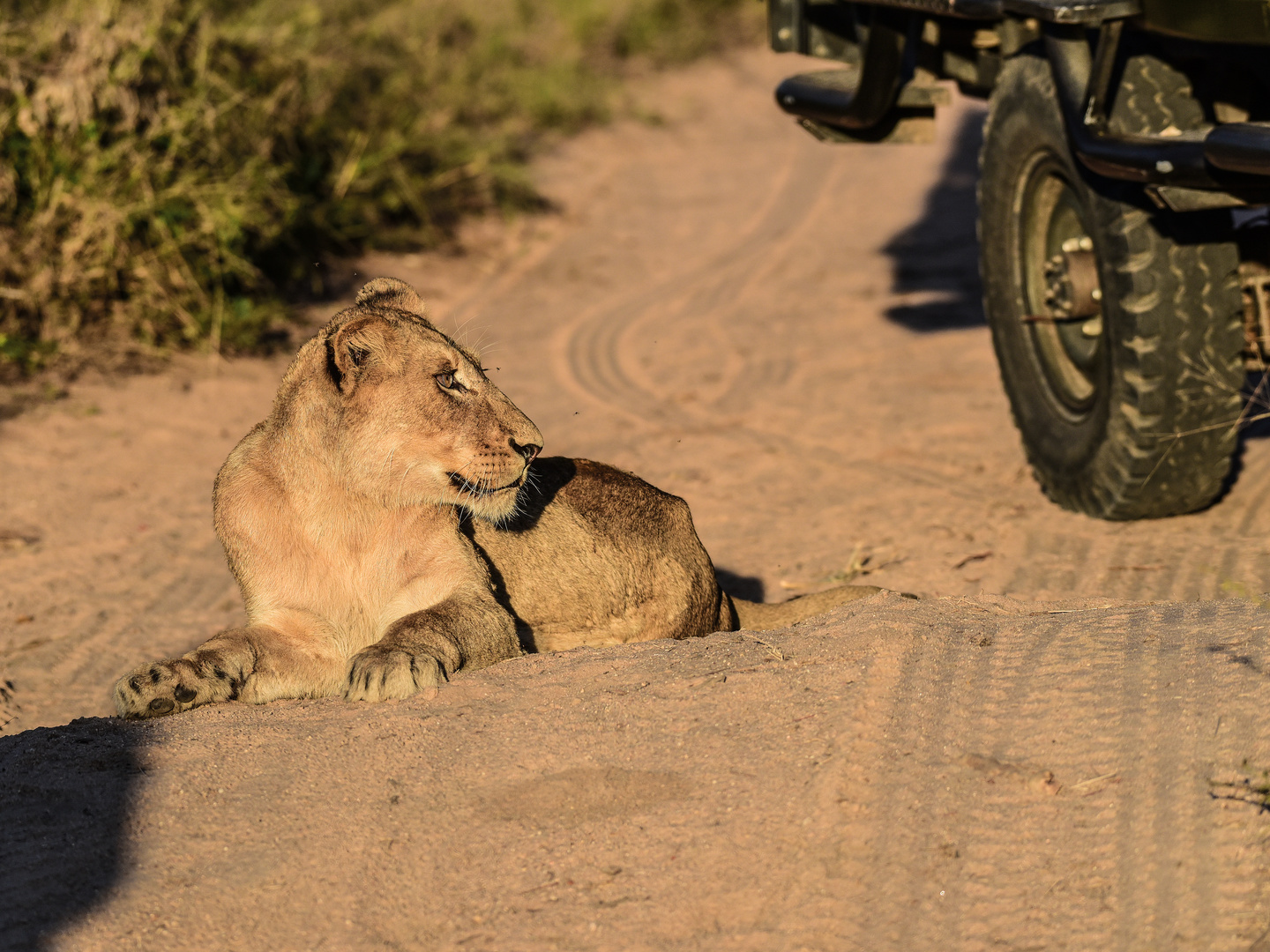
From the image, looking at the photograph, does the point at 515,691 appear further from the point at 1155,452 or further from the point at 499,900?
the point at 1155,452

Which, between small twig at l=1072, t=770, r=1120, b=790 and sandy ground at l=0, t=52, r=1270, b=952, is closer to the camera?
sandy ground at l=0, t=52, r=1270, b=952

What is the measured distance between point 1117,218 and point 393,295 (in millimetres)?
A: 2596

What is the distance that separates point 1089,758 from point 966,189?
389 inches

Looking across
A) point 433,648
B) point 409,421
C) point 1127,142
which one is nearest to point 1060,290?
point 1127,142

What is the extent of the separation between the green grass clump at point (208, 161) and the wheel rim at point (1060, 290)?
485 cm

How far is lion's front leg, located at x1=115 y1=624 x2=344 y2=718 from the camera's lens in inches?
151

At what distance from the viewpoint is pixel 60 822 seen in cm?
321

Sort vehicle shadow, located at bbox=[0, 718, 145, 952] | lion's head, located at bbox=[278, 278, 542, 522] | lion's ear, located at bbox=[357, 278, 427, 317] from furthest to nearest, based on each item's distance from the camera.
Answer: lion's ear, located at bbox=[357, 278, 427, 317] < lion's head, located at bbox=[278, 278, 542, 522] < vehicle shadow, located at bbox=[0, 718, 145, 952]

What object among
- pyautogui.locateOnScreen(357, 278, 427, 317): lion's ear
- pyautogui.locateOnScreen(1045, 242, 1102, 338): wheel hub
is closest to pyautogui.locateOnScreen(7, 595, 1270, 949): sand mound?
pyautogui.locateOnScreen(357, 278, 427, 317): lion's ear

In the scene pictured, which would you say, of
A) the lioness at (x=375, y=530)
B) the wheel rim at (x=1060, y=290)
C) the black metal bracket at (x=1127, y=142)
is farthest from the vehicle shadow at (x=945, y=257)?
the lioness at (x=375, y=530)

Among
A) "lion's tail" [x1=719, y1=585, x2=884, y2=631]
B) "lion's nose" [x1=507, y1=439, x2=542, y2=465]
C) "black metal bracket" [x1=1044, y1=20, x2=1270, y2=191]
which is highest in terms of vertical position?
"black metal bracket" [x1=1044, y1=20, x2=1270, y2=191]

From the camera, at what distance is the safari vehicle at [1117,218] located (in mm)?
4516

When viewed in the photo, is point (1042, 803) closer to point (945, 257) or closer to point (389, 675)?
point (389, 675)

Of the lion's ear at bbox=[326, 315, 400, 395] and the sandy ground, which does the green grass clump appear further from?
the lion's ear at bbox=[326, 315, 400, 395]
